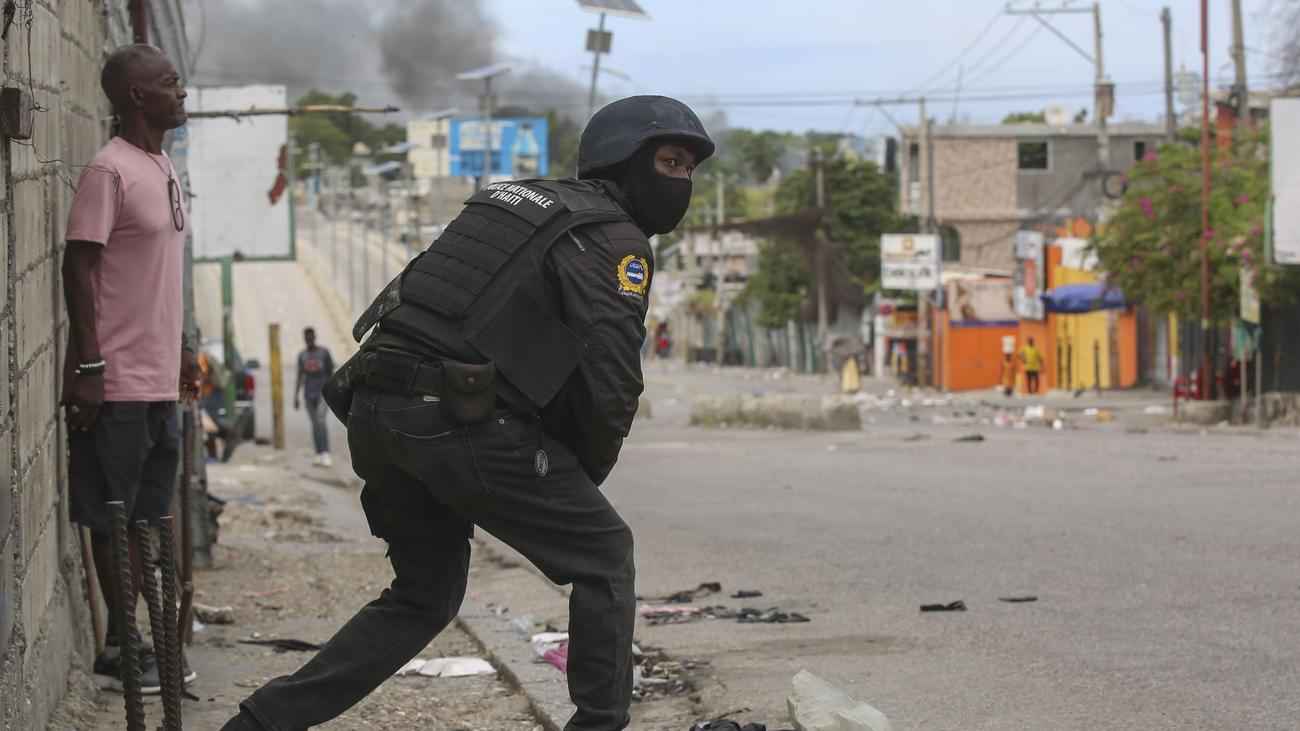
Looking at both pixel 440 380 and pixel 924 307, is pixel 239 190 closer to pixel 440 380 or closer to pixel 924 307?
pixel 440 380

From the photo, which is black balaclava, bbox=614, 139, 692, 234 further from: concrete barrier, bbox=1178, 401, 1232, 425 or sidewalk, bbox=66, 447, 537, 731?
concrete barrier, bbox=1178, 401, 1232, 425

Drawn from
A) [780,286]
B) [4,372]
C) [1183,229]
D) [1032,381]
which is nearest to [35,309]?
[4,372]

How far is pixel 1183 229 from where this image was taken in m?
27.4

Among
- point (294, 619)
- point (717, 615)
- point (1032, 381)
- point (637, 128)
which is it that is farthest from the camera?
point (1032, 381)

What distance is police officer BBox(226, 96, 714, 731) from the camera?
3.59 m

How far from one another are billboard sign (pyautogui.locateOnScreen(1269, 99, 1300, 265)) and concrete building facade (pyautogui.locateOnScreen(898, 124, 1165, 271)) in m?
43.9

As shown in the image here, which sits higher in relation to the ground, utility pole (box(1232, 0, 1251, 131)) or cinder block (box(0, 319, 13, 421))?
utility pole (box(1232, 0, 1251, 131))

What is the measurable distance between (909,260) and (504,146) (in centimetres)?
6206

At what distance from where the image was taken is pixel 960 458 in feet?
55.6

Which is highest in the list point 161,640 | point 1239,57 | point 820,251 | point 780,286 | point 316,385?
point 1239,57

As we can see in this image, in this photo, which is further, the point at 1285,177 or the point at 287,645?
the point at 1285,177

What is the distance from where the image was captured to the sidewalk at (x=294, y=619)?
5242 millimetres

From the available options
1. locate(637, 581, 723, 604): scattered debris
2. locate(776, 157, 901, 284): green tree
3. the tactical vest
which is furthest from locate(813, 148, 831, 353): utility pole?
the tactical vest

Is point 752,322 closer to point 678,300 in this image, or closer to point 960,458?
point 678,300
